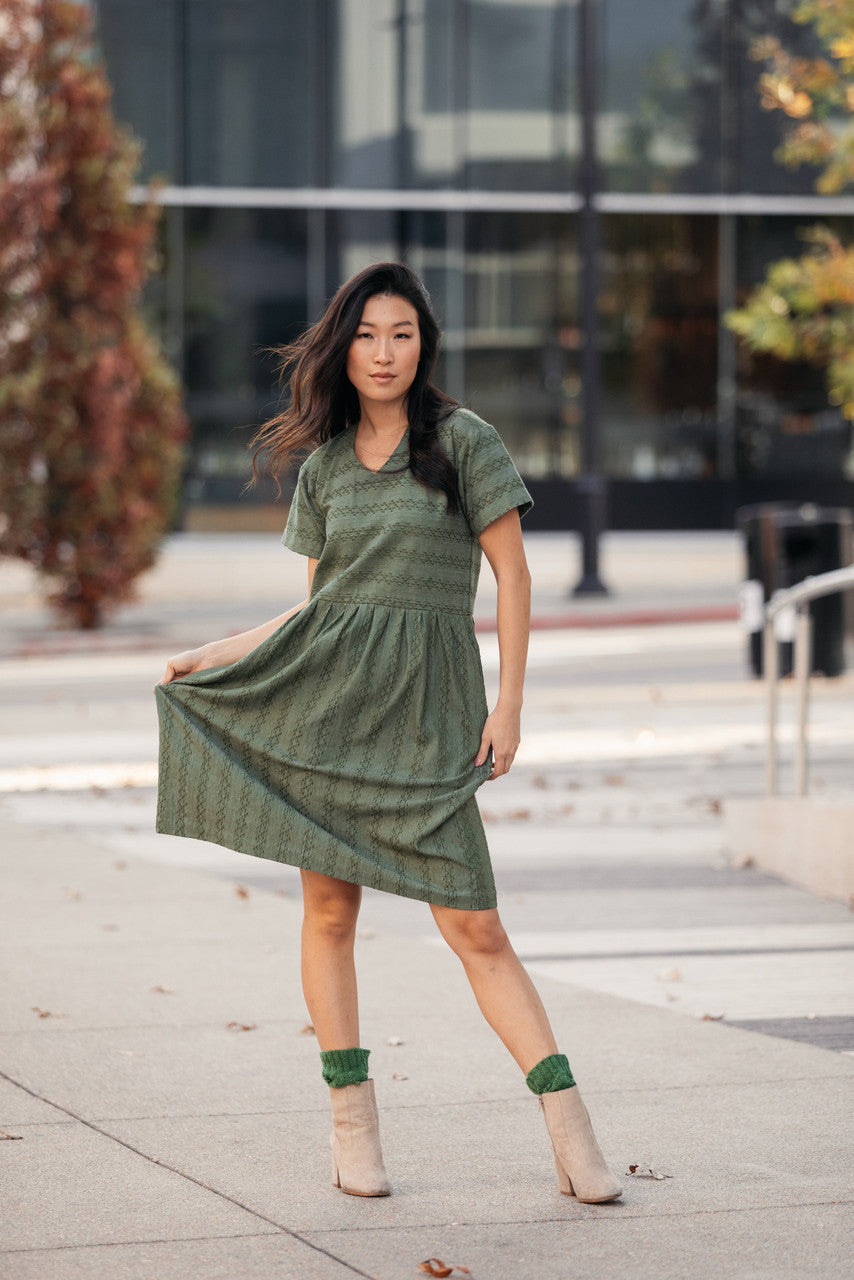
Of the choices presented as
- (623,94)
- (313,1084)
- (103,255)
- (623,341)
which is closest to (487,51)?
(623,94)

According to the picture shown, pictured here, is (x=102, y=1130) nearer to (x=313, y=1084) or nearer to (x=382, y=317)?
(x=313, y=1084)

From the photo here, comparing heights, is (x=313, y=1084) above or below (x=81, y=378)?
below

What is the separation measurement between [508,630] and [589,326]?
18.1 metres

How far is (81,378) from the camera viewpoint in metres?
19.2

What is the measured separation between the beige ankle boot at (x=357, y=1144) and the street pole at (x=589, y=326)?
17807mm

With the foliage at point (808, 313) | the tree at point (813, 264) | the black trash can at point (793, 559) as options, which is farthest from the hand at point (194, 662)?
the foliage at point (808, 313)

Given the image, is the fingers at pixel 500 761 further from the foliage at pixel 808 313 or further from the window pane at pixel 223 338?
the window pane at pixel 223 338

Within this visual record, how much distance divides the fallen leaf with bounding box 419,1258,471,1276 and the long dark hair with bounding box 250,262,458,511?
4.76 ft

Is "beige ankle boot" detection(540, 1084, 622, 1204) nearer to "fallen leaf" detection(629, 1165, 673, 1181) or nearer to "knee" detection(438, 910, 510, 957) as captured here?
"fallen leaf" detection(629, 1165, 673, 1181)

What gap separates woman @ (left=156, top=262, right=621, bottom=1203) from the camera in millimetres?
3887

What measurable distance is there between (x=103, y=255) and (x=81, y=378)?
125 centimetres

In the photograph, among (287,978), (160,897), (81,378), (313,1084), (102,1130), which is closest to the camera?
(102,1130)

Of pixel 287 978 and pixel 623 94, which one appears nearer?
pixel 287 978

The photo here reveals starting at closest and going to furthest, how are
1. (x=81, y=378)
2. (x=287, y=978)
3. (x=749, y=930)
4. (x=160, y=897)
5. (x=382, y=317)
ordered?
(x=382, y=317) → (x=287, y=978) → (x=749, y=930) → (x=160, y=897) → (x=81, y=378)
